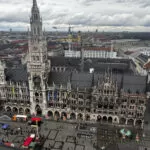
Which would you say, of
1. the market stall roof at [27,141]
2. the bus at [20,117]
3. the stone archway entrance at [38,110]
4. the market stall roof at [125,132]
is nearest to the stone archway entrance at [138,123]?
the market stall roof at [125,132]

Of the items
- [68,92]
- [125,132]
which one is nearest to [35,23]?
[68,92]

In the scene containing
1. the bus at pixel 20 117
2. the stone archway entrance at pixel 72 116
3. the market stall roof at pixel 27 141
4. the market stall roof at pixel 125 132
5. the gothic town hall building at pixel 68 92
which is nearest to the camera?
the market stall roof at pixel 27 141

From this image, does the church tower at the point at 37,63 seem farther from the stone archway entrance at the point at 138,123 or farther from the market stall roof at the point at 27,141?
the stone archway entrance at the point at 138,123

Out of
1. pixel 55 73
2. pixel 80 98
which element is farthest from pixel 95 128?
pixel 55 73

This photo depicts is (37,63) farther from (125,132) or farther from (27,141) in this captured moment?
(125,132)

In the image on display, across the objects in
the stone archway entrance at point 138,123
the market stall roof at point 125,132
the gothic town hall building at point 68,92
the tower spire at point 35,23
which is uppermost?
the tower spire at point 35,23

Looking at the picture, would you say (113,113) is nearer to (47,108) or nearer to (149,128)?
(149,128)

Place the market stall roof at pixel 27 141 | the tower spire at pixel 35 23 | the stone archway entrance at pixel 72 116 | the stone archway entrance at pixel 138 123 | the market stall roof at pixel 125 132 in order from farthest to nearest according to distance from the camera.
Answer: the stone archway entrance at pixel 72 116
the stone archway entrance at pixel 138 123
the tower spire at pixel 35 23
the market stall roof at pixel 125 132
the market stall roof at pixel 27 141

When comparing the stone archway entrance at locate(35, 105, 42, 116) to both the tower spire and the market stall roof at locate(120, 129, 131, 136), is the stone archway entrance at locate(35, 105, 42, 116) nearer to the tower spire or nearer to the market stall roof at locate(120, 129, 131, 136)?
the tower spire

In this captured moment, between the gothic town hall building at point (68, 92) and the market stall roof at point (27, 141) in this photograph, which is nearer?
the market stall roof at point (27, 141)

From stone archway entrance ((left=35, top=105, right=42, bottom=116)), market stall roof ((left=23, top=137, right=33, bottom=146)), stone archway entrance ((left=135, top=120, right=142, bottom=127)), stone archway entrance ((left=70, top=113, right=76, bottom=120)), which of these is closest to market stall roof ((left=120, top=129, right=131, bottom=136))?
stone archway entrance ((left=135, top=120, right=142, bottom=127))
